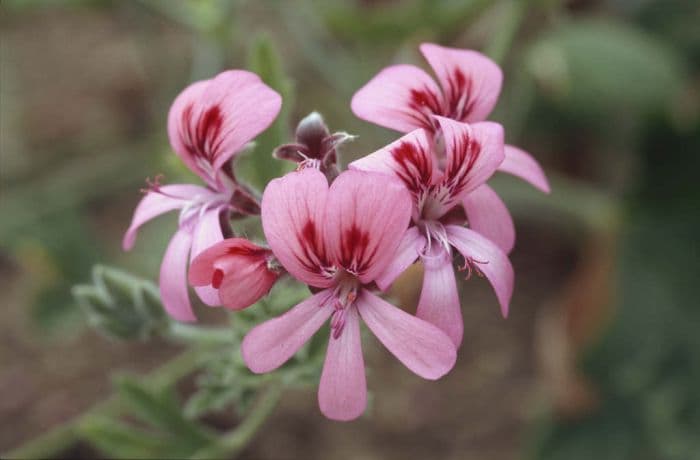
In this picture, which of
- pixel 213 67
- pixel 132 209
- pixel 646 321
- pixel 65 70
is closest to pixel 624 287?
pixel 646 321

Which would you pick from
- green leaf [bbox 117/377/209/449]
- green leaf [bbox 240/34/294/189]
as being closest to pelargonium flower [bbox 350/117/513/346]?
green leaf [bbox 240/34/294/189]

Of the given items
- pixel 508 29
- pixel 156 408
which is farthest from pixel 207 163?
pixel 508 29

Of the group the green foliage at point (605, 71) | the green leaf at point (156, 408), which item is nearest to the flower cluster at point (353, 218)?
the green leaf at point (156, 408)

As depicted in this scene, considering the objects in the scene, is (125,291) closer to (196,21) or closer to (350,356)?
(350,356)

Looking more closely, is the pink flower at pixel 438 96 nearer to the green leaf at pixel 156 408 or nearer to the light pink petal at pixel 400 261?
the light pink petal at pixel 400 261

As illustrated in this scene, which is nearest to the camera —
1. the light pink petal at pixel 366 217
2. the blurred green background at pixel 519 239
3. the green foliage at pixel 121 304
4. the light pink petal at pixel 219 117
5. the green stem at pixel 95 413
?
the light pink petal at pixel 366 217

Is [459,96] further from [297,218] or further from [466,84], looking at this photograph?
[297,218]
